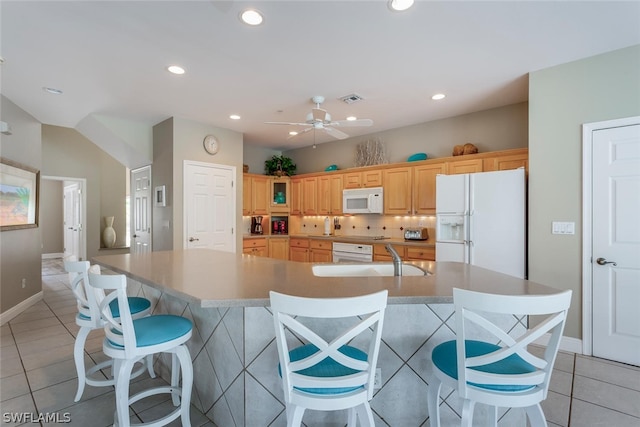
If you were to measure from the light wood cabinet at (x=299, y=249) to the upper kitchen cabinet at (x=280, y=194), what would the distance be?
0.73 meters

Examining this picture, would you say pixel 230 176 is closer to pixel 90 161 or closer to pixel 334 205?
pixel 334 205

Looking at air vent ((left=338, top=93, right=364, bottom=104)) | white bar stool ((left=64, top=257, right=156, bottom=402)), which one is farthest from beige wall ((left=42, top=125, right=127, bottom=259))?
air vent ((left=338, top=93, right=364, bottom=104))

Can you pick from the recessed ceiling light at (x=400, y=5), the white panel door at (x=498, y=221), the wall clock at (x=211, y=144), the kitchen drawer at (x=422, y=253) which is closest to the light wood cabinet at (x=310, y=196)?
the wall clock at (x=211, y=144)

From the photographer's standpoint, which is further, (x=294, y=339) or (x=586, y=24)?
(x=586, y=24)

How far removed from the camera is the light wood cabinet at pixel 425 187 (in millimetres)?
4500

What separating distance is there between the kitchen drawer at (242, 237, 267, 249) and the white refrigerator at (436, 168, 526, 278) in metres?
3.30

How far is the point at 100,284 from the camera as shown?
5.28 feet

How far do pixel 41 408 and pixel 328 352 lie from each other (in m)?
2.21

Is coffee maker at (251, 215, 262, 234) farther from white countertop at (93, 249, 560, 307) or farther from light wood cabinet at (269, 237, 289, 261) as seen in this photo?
white countertop at (93, 249, 560, 307)

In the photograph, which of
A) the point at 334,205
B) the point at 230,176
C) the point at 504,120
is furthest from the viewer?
the point at 334,205

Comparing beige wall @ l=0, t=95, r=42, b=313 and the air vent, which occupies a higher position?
the air vent

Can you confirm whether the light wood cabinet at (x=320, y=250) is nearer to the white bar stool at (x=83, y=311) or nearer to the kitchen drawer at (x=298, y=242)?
the kitchen drawer at (x=298, y=242)

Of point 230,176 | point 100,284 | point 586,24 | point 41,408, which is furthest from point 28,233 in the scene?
point 586,24

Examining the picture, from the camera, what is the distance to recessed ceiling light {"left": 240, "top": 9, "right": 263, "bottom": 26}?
2178 millimetres
